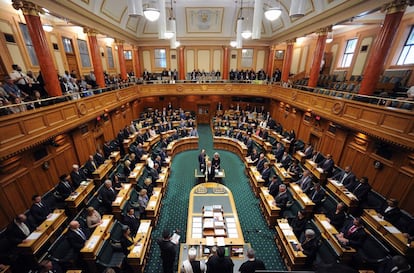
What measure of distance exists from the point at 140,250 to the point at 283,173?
263 inches

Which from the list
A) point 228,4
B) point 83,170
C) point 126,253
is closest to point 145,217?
point 126,253

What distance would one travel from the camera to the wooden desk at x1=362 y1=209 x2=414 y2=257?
4785 millimetres

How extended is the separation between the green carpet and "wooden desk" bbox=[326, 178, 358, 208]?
2850 millimetres

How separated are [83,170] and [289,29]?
53.8 ft

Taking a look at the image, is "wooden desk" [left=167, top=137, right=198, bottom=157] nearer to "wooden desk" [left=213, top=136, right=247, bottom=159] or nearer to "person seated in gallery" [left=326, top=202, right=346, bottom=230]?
"wooden desk" [left=213, top=136, right=247, bottom=159]

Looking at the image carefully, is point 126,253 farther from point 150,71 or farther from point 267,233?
point 150,71

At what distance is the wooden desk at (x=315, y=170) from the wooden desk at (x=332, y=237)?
8.05 ft

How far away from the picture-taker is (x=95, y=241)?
519 centimetres

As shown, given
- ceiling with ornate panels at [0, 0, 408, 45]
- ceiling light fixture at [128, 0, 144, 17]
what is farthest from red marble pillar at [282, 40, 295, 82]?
ceiling light fixture at [128, 0, 144, 17]

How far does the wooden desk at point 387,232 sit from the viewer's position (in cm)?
479

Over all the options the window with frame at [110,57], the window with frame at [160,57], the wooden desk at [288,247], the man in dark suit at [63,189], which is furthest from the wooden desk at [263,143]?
the window with frame at [110,57]

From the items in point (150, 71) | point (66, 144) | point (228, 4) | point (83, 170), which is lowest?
point (83, 170)

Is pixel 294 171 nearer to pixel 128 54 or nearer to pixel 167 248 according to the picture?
pixel 167 248

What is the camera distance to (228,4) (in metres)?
15.5
